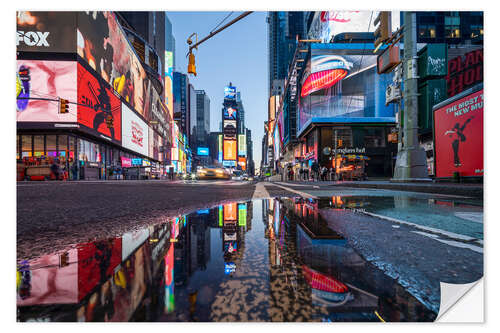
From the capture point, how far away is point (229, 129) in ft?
291

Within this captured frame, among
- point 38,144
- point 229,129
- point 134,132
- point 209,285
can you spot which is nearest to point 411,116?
point 209,285

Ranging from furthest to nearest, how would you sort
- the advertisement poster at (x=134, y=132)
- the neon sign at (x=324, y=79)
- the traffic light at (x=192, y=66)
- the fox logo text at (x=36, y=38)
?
the advertisement poster at (x=134, y=132)
the neon sign at (x=324, y=79)
the fox logo text at (x=36, y=38)
the traffic light at (x=192, y=66)

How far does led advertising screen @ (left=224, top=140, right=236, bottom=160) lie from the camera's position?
3459 inches

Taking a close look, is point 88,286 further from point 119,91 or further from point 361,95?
point 119,91

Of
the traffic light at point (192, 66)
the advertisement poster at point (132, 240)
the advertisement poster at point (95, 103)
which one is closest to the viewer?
the advertisement poster at point (132, 240)

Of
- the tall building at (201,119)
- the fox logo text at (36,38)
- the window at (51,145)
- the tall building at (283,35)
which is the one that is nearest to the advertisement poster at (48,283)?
the window at (51,145)

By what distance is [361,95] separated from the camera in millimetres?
26547

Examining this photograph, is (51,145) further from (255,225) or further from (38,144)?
(255,225)

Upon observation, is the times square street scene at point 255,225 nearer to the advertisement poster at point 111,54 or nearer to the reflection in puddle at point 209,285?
the reflection in puddle at point 209,285

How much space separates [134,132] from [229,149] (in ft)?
166

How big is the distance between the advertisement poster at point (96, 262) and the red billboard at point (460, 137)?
792cm

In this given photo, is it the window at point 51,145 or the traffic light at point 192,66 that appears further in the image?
the window at point 51,145

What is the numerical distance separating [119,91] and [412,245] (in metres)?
39.5

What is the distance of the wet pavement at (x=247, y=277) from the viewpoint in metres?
0.49
